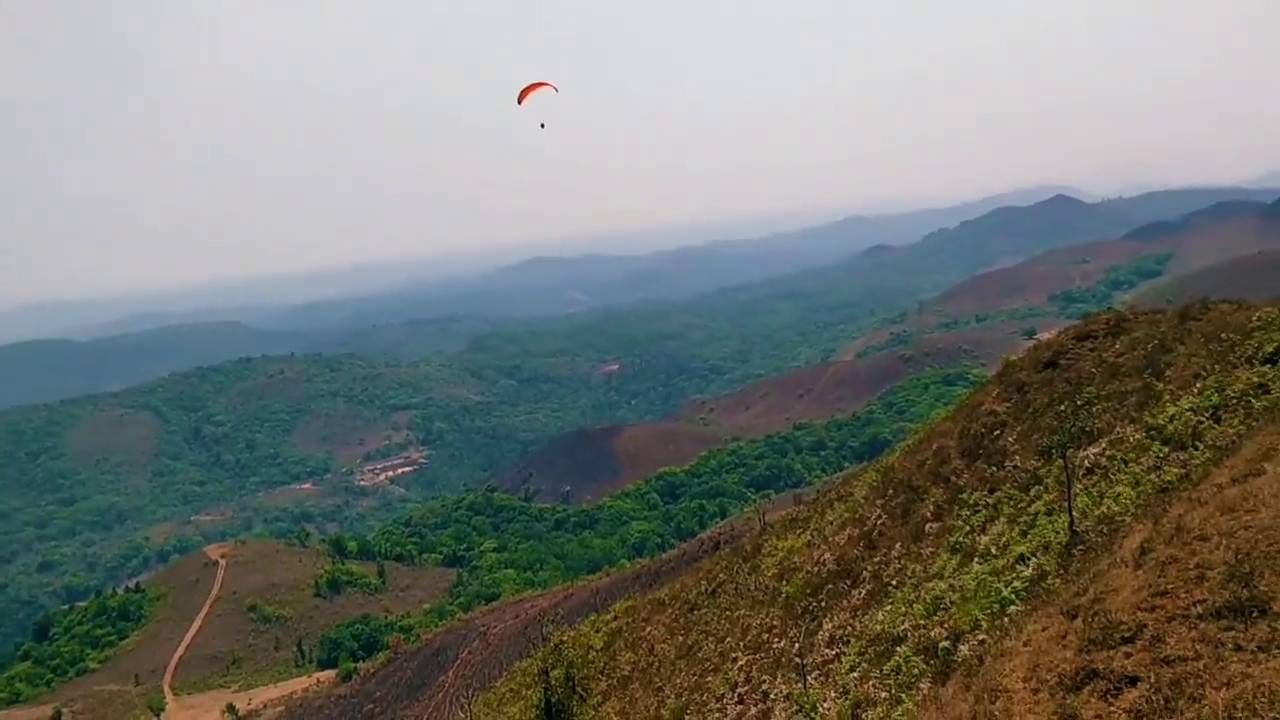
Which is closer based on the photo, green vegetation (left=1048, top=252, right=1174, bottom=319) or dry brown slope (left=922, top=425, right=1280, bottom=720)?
dry brown slope (left=922, top=425, right=1280, bottom=720)

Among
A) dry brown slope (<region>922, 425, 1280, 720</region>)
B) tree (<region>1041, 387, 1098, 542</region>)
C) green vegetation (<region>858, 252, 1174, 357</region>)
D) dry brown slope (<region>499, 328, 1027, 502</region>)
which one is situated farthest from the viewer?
green vegetation (<region>858, 252, 1174, 357</region>)

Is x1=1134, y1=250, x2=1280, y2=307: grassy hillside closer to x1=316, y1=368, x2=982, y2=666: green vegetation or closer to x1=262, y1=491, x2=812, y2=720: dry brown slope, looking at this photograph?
x1=316, y1=368, x2=982, y2=666: green vegetation

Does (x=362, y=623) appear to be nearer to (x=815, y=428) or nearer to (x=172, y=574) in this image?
(x=172, y=574)

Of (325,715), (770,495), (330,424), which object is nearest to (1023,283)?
(770,495)

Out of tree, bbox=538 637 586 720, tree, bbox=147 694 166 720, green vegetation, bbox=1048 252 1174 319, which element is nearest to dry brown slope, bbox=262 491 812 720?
tree, bbox=538 637 586 720

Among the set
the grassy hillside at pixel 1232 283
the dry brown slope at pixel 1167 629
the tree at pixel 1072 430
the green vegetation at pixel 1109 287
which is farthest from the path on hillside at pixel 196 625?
the green vegetation at pixel 1109 287

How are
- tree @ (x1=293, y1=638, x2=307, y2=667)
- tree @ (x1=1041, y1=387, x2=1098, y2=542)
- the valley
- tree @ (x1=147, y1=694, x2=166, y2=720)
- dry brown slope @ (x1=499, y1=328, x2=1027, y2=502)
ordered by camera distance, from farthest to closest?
dry brown slope @ (x1=499, y1=328, x2=1027, y2=502), tree @ (x1=293, y1=638, x2=307, y2=667), the valley, tree @ (x1=147, y1=694, x2=166, y2=720), tree @ (x1=1041, y1=387, x2=1098, y2=542)

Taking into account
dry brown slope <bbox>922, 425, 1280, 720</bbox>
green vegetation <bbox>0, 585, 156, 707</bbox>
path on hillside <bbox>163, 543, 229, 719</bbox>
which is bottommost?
green vegetation <bbox>0, 585, 156, 707</bbox>

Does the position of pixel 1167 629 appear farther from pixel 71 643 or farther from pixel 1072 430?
pixel 71 643
